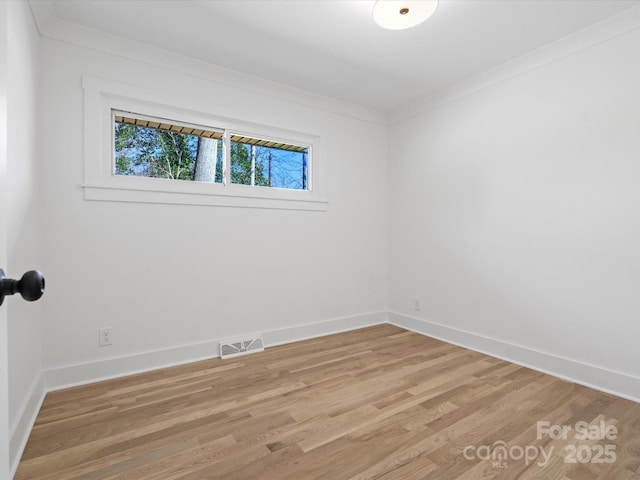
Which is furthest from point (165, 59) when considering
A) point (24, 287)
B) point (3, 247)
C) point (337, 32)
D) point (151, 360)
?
point (24, 287)

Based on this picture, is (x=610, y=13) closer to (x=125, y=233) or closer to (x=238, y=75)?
(x=238, y=75)

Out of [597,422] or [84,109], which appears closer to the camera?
[597,422]

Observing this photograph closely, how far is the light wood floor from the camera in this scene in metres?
1.48

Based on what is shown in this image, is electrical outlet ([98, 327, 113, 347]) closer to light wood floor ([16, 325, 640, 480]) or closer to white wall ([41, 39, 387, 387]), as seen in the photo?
white wall ([41, 39, 387, 387])

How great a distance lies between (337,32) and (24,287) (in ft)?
8.21

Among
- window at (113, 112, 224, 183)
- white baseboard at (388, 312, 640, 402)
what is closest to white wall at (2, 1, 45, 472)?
window at (113, 112, 224, 183)

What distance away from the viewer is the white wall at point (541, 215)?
2195 mm

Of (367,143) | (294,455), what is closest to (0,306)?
(294,455)

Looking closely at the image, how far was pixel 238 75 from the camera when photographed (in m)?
2.94

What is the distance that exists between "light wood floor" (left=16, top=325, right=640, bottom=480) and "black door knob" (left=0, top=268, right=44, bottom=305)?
126cm

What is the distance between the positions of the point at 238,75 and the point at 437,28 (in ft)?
5.56

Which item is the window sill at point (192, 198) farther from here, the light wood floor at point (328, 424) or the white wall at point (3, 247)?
the white wall at point (3, 247)

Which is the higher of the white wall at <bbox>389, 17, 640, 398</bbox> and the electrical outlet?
the white wall at <bbox>389, 17, 640, 398</bbox>

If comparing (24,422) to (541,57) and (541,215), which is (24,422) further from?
(541,57)
